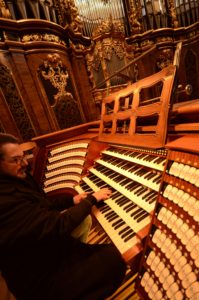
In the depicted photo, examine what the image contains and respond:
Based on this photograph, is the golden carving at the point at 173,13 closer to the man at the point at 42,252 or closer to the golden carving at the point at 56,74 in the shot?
the golden carving at the point at 56,74

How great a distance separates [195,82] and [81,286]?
27.1 feet

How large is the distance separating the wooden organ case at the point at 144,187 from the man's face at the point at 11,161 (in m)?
0.79

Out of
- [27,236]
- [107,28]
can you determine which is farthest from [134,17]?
[27,236]

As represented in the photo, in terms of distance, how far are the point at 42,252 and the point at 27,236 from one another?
23cm

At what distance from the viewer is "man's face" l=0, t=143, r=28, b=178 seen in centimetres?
124

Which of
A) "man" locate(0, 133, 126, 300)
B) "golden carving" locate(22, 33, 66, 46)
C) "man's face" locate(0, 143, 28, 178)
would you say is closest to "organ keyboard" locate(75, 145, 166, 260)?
"man" locate(0, 133, 126, 300)

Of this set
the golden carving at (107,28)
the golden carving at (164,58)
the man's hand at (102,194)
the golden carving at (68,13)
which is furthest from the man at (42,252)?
the golden carving at (164,58)

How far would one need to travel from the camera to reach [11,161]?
49.5 inches

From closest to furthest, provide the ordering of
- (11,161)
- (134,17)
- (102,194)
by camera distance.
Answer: (11,161)
(102,194)
(134,17)

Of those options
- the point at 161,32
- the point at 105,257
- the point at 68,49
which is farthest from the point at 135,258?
the point at 161,32

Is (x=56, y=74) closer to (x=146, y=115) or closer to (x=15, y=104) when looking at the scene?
(x=15, y=104)

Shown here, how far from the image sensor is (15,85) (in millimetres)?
4133

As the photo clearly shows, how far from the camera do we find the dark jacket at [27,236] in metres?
0.98

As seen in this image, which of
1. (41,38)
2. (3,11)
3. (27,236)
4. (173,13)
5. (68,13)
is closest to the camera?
(27,236)
